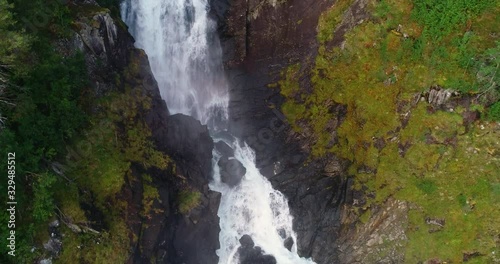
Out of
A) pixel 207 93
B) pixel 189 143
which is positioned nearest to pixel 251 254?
pixel 189 143

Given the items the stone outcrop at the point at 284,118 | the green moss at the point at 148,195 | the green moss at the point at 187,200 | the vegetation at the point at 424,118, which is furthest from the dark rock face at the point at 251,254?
the green moss at the point at 148,195

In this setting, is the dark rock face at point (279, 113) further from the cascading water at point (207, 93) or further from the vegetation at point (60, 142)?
the vegetation at point (60, 142)

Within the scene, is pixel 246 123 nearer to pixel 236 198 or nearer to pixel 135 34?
pixel 236 198

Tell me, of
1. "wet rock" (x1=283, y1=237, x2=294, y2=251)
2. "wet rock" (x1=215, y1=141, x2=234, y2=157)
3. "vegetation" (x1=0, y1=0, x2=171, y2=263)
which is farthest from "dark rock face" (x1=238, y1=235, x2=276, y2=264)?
"vegetation" (x1=0, y1=0, x2=171, y2=263)

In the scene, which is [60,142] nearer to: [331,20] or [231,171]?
[231,171]

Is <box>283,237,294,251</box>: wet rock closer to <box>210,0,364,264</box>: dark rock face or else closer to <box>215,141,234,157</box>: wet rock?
<box>210,0,364,264</box>: dark rock face

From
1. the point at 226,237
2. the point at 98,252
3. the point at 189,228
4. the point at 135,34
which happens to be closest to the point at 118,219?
the point at 98,252
